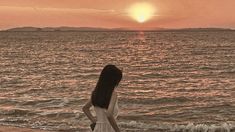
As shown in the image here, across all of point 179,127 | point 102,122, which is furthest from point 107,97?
point 179,127

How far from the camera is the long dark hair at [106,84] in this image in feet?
17.8

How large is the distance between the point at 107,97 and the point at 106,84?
0.16 m

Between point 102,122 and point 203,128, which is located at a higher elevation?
point 102,122

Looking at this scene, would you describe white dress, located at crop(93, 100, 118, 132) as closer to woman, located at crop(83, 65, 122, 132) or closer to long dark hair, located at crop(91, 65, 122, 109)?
woman, located at crop(83, 65, 122, 132)

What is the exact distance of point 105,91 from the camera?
18.0ft

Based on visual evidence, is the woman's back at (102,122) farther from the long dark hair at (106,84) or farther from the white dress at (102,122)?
the long dark hair at (106,84)

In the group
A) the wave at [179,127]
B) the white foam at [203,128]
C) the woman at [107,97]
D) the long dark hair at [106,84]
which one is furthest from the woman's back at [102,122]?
the white foam at [203,128]

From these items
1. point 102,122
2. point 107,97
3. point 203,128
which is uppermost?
point 107,97

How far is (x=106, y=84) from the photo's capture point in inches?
216

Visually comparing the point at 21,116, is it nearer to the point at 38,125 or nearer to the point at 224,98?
the point at 38,125

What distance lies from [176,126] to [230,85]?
43.5 feet

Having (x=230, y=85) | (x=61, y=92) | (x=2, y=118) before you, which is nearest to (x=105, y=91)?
(x=2, y=118)

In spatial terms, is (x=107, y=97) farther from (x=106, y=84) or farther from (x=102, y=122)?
(x=102, y=122)

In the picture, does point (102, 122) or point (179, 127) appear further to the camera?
point (179, 127)
